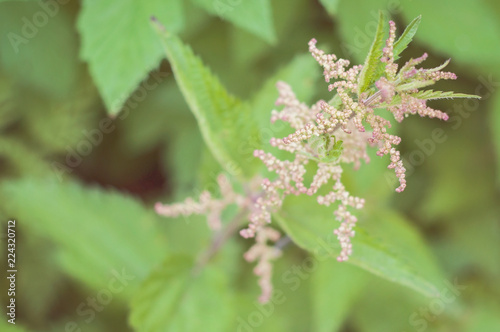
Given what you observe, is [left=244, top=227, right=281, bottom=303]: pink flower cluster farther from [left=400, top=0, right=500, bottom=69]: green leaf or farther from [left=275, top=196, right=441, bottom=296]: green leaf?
[left=400, top=0, right=500, bottom=69]: green leaf

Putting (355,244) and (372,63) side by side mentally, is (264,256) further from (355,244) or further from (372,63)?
(372,63)

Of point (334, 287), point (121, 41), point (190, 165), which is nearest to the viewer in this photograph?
point (121, 41)

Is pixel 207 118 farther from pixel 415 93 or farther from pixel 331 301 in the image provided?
pixel 331 301

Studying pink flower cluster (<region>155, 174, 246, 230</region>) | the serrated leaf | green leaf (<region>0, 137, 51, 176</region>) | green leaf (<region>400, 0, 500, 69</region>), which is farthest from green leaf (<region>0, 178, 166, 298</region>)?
green leaf (<region>400, 0, 500, 69</region>)

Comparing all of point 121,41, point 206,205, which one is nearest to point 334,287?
point 206,205

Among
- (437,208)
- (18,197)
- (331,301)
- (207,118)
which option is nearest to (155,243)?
(18,197)

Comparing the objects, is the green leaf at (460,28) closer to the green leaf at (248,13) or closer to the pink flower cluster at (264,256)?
the green leaf at (248,13)
